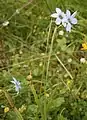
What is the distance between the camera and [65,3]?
234 centimetres

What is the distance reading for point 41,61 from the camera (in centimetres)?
226

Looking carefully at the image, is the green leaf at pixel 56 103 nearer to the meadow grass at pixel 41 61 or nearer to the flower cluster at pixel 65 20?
the meadow grass at pixel 41 61

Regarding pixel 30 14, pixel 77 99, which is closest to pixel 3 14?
pixel 30 14

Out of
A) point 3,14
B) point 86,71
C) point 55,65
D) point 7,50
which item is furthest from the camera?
point 3,14

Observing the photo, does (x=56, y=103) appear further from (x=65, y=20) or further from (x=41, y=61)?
(x=41, y=61)

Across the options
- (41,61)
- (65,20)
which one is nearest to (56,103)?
(65,20)

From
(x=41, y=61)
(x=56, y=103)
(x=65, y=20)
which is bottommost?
(x=56, y=103)

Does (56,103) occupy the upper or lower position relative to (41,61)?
lower

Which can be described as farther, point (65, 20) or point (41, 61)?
point (41, 61)

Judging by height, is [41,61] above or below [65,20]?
below

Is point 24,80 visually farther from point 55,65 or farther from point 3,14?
point 3,14

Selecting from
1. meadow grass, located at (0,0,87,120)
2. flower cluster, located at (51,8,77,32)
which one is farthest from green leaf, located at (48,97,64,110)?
flower cluster, located at (51,8,77,32)

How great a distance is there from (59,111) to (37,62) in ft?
1.58

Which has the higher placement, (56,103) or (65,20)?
(65,20)
